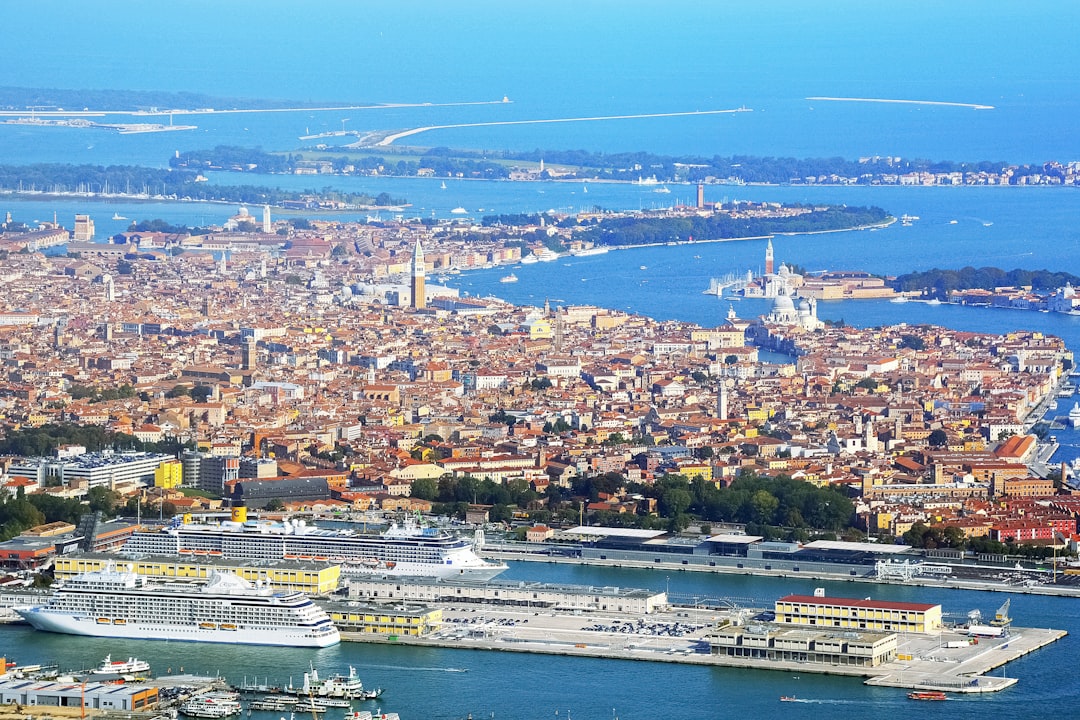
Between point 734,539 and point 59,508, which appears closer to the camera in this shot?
point 734,539

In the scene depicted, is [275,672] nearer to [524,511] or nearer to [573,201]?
[524,511]

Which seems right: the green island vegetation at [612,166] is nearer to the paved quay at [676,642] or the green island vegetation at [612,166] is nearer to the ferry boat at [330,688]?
the paved quay at [676,642]

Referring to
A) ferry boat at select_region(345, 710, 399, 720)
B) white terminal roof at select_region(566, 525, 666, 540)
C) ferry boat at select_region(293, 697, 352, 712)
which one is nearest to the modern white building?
white terminal roof at select_region(566, 525, 666, 540)

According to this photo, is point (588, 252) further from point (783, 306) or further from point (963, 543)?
point (963, 543)

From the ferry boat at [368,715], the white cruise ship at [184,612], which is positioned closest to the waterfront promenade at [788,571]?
the white cruise ship at [184,612]

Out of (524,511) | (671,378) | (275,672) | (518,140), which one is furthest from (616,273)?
(518,140)

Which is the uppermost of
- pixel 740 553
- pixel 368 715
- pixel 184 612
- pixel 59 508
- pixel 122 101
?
pixel 122 101

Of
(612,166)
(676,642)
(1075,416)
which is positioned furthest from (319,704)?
(612,166)
